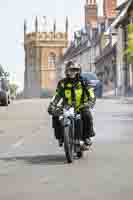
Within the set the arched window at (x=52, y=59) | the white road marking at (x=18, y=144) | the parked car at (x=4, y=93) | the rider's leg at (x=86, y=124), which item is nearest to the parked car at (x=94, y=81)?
the parked car at (x=4, y=93)

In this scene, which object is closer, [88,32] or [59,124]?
[59,124]

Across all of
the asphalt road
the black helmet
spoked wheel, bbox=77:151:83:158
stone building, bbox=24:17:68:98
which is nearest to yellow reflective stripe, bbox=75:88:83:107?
the black helmet

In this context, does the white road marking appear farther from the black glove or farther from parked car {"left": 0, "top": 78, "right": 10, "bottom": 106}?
parked car {"left": 0, "top": 78, "right": 10, "bottom": 106}

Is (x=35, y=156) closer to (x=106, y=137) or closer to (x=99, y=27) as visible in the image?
(x=106, y=137)

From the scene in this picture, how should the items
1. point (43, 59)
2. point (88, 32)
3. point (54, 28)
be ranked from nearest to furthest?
1. point (88, 32)
2. point (43, 59)
3. point (54, 28)

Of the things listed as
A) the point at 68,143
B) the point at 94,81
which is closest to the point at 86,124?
the point at 68,143

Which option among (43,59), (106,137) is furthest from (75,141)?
(43,59)

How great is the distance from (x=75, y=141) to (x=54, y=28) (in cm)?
16330

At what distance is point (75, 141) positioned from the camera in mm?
12508

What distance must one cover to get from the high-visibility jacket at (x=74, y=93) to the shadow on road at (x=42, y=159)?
0.90m

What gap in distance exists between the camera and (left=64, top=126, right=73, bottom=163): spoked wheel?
12.0 meters

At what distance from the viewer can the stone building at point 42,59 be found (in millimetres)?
161125

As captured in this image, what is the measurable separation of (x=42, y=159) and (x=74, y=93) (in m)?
1.21

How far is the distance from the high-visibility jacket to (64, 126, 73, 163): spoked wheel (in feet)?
1.92
